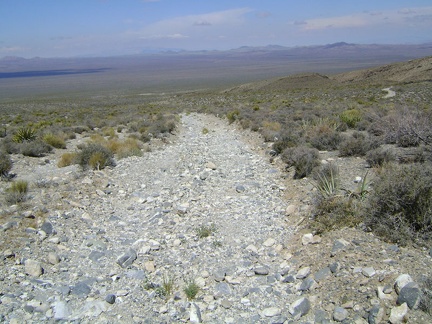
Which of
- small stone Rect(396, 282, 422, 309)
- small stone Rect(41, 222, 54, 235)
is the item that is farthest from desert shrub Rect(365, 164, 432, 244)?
small stone Rect(41, 222, 54, 235)

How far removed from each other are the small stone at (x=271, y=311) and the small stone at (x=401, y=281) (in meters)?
1.42

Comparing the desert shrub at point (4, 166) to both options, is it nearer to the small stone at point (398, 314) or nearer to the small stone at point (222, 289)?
the small stone at point (222, 289)

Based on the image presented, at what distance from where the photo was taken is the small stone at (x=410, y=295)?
383cm

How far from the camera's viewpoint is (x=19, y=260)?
560cm

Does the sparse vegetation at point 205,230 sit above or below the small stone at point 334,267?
below

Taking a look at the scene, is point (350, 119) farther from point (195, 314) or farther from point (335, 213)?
point (195, 314)

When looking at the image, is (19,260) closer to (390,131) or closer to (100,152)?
(100,152)

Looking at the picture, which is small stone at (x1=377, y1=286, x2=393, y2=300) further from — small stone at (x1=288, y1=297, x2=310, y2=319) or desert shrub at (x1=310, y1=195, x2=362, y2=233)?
desert shrub at (x1=310, y1=195, x2=362, y2=233)

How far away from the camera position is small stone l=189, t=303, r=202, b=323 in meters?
4.46

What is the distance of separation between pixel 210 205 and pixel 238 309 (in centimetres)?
365

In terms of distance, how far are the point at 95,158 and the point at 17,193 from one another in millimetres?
3271

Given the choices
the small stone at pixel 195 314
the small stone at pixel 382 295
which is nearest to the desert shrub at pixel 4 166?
the small stone at pixel 195 314

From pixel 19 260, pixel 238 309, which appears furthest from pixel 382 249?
pixel 19 260

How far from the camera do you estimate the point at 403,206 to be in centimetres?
548
